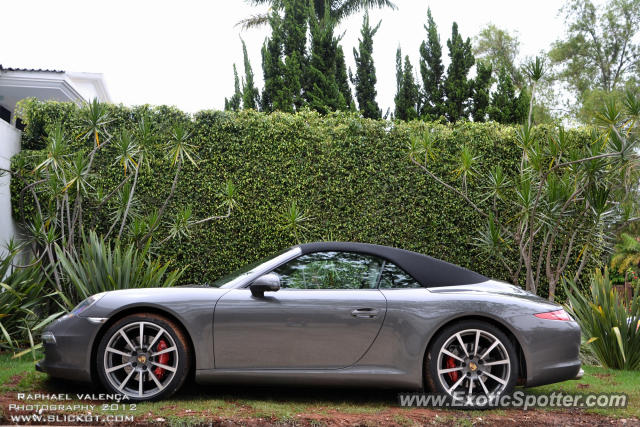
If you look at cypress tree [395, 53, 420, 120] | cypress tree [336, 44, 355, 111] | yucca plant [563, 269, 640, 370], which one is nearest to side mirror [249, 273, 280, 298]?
yucca plant [563, 269, 640, 370]

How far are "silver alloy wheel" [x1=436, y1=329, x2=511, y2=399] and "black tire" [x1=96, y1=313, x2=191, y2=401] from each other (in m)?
1.90

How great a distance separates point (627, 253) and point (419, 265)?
19.1 metres

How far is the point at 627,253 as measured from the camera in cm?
2066

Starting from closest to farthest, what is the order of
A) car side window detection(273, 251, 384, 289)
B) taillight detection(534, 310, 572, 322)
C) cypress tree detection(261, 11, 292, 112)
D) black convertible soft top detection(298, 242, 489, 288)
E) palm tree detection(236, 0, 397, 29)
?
1. taillight detection(534, 310, 572, 322)
2. car side window detection(273, 251, 384, 289)
3. black convertible soft top detection(298, 242, 489, 288)
4. cypress tree detection(261, 11, 292, 112)
5. palm tree detection(236, 0, 397, 29)

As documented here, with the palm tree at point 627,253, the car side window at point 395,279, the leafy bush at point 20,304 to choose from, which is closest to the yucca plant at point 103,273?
the leafy bush at point 20,304

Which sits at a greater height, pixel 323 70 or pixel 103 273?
pixel 323 70

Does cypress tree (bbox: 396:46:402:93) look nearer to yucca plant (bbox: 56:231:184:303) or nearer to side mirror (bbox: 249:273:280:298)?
yucca plant (bbox: 56:231:184:303)

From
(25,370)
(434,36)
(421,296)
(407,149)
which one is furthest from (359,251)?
(434,36)

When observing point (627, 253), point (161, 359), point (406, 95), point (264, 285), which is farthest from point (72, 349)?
point (627, 253)

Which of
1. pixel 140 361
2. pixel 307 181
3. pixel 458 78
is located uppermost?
pixel 458 78

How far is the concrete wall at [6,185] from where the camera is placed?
8.52m

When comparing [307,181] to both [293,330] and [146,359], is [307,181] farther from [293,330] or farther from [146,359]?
[146,359]

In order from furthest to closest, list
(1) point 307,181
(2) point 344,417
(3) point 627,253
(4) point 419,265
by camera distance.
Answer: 1. (3) point 627,253
2. (1) point 307,181
3. (4) point 419,265
4. (2) point 344,417

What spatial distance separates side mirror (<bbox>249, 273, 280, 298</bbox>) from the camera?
4.18 m
